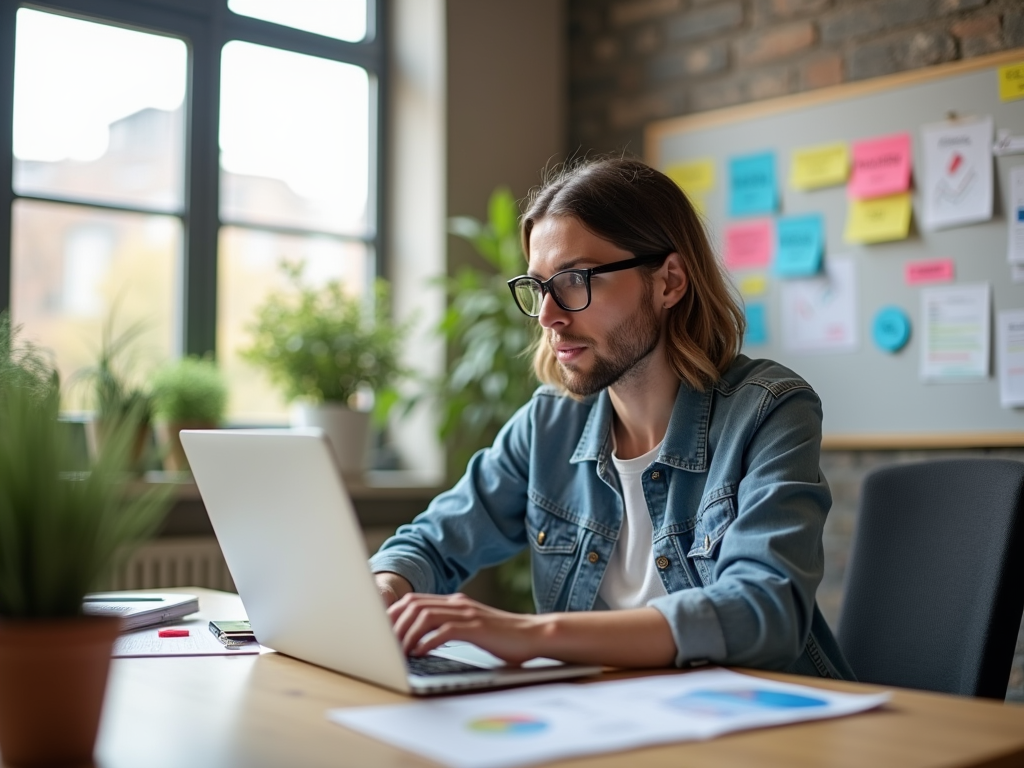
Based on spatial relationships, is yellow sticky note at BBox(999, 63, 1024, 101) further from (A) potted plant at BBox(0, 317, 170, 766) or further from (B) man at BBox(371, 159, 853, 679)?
(A) potted plant at BBox(0, 317, 170, 766)

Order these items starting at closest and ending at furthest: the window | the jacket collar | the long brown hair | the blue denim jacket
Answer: the blue denim jacket → the jacket collar → the long brown hair → the window

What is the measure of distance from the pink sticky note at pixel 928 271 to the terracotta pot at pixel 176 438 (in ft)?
6.00

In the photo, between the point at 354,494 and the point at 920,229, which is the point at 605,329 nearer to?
the point at 920,229

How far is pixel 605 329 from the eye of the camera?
1.64 m

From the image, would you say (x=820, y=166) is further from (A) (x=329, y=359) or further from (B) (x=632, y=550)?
(B) (x=632, y=550)

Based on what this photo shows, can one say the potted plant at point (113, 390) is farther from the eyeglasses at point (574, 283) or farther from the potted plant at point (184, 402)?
the eyeglasses at point (574, 283)

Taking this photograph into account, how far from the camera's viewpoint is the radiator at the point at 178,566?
9.57 ft

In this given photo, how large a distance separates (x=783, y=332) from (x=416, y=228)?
4.04ft

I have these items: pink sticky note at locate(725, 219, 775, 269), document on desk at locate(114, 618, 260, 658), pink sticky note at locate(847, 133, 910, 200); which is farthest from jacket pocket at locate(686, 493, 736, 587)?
pink sticky note at locate(725, 219, 775, 269)

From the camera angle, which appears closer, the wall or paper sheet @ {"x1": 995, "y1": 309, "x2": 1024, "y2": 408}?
paper sheet @ {"x1": 995, "y1": 309, "x2": 1024, "y2": 408}

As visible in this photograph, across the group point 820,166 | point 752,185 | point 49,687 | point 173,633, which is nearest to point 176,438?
point 173,633

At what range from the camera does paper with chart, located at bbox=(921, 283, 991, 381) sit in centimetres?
264

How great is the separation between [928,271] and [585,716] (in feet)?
6.96

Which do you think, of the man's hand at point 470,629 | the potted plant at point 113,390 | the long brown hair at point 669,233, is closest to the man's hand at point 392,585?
the man's hand at point 470,629
